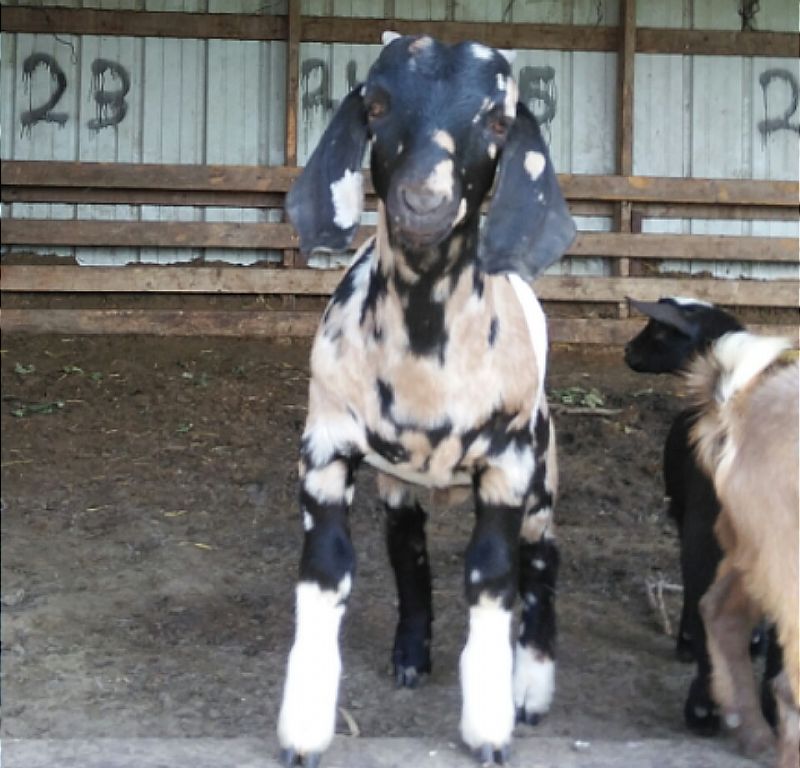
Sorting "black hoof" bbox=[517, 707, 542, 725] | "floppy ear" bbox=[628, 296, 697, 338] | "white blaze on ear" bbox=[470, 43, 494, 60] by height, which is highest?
"white blaze on ear" bbox=[470, 43, 494, 60]

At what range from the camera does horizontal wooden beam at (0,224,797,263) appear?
1121cm

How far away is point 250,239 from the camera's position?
1133 centimetres

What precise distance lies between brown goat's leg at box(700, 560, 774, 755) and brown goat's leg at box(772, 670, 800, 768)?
41 centimetres

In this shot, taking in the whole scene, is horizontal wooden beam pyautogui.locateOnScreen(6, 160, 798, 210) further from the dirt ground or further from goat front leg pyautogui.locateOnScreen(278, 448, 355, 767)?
goat front leg pyautogui.locateOnScreen(278, 448, 355, 767)

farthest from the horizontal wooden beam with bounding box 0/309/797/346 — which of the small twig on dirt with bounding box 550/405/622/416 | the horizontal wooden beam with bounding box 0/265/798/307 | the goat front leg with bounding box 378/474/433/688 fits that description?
the goat front leg with bounding box 378/474/433/688

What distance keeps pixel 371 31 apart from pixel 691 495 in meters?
7.86

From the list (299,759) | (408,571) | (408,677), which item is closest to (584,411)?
(408,571)

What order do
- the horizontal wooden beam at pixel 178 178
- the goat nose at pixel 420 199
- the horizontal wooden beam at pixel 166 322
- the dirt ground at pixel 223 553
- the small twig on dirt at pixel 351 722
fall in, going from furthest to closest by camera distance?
the horizontal wooden beam at pixel 178 178, the horizontal wooden beam at pixel 166 322, the dirt ground at pixel 223 553, the small twig on dirt at pixel 351 722, the goat nose at pixel 420 199

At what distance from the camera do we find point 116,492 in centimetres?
728

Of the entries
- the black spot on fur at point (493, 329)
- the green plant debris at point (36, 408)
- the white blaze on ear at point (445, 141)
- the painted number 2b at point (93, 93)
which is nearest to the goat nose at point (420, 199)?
the white blaze on ear at point (445, 141)

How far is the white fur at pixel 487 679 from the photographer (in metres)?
3.71

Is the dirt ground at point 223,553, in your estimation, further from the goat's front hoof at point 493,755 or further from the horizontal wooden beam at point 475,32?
the horizontal wooden beam at point 475,32

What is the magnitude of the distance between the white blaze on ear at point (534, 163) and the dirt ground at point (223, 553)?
6.17ft

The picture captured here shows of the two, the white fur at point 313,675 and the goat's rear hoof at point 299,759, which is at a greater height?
the white fur at point 313,675
